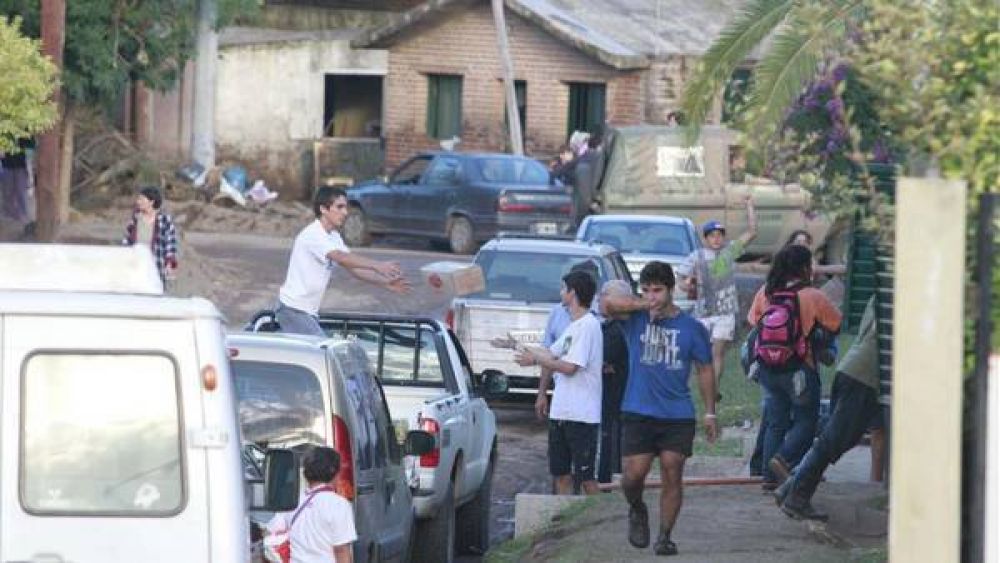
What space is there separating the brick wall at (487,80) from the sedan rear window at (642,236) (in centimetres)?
1550

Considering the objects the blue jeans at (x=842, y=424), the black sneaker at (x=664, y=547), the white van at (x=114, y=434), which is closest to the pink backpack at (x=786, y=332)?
the blue jeans at (x=842, y=424)

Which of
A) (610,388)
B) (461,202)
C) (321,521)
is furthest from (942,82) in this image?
(461,202)

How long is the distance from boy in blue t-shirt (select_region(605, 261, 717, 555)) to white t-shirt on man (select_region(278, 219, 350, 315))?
2710 millimetres

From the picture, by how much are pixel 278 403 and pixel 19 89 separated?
3.30 m

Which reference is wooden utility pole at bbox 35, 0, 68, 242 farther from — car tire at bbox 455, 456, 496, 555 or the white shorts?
car tire at bbox 455, 456, 496, 555

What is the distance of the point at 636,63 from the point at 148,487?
3478 cm

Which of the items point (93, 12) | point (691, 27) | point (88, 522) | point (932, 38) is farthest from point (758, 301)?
point (691, 27)

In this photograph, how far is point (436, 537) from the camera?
12992 millimetres

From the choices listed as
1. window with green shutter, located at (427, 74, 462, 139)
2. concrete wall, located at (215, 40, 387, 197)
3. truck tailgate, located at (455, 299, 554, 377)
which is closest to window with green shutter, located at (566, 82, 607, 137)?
window with green shutter, located at (427, 74, 462, 139)

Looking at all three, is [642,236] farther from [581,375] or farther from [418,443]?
[418,443]

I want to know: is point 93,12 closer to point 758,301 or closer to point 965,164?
point 758,301

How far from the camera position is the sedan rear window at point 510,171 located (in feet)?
113

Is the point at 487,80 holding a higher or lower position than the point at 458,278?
higher

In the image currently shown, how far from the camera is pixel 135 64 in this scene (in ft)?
95.9
